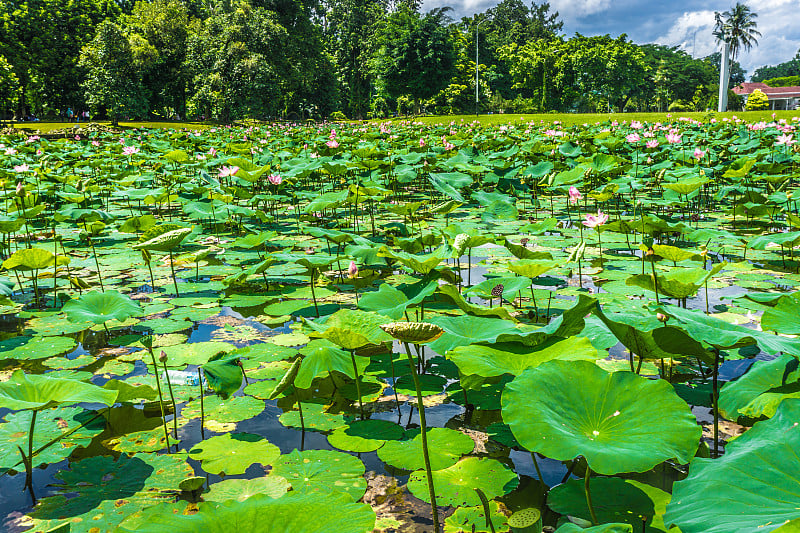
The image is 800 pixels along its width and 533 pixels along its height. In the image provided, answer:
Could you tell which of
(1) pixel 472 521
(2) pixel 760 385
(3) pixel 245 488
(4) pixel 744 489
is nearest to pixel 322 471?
(3) pixel 245 488

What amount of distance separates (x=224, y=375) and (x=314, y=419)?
314 millimetres

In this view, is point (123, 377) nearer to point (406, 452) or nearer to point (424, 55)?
point (406, 452)

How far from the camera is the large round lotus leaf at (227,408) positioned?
1659 mm

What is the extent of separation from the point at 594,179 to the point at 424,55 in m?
28.8

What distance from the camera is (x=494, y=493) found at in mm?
1214

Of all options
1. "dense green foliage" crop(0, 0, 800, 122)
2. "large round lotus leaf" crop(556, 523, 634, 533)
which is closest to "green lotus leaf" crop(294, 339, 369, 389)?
"large round lotus leaf" crop(556, 523, 634, 533)

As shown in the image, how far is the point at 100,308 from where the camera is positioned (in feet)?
6.83

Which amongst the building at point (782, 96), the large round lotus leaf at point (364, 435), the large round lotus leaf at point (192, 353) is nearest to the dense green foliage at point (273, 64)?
the building at point (782, 96)

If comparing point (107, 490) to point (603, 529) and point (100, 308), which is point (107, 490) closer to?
point (100, 308)

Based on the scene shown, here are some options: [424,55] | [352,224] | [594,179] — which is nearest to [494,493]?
[352,224]

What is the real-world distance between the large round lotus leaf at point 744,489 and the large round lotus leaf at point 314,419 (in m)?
1.04

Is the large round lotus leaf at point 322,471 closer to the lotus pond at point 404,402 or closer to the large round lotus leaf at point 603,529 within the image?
the lotus pond at point 404,402

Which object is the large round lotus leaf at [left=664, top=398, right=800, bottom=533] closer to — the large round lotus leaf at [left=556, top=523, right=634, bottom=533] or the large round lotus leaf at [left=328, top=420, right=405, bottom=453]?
the large round lotus leaf at [left=556, top=523, right=634, bottom=533]

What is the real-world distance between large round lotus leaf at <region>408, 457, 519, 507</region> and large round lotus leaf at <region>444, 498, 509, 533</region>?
2 centimetres
